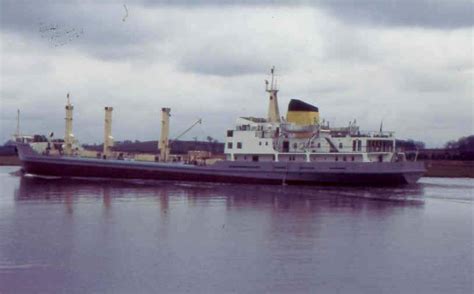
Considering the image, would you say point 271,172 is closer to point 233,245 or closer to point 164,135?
point 164,135

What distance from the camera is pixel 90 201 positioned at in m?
31.2

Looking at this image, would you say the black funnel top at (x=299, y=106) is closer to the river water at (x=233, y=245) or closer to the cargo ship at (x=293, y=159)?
the cargo ship at (x=293, y=159)

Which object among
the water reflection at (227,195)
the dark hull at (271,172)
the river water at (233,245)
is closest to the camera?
the river water at (233,245)

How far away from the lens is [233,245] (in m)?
18.7

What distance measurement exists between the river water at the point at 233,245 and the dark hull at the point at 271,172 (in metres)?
8.47

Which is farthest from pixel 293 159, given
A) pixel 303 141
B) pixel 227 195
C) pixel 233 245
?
pixel 233 245

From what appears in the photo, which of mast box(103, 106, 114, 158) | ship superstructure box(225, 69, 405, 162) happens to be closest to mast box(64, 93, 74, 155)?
mast box(103, 106, 114, 158)

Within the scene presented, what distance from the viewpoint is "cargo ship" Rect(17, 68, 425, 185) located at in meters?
42.3

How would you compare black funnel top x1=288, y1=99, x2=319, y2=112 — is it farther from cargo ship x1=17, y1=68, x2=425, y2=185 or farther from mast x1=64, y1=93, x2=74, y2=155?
mast x1=64, y1=93, x2=74, y2=155

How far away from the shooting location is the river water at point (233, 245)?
46.9ft

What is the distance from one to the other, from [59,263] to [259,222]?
9.50m

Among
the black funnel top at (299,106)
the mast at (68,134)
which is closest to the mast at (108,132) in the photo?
the mast at (68,134)

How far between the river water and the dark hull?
27.8 feet

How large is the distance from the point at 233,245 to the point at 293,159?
84.2 ft
